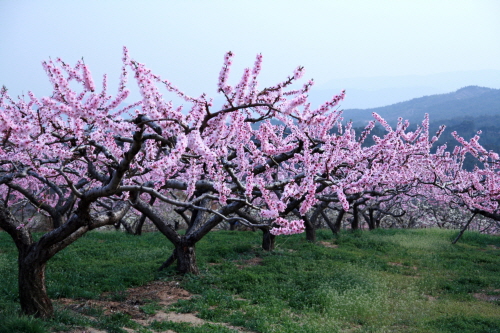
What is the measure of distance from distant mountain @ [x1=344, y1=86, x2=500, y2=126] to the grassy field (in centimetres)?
13440

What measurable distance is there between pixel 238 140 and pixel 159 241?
11.5m

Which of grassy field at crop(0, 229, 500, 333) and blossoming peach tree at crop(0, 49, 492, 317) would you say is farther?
grassy field at crop(0, 229, 500, 333)

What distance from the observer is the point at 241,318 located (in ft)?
26.2

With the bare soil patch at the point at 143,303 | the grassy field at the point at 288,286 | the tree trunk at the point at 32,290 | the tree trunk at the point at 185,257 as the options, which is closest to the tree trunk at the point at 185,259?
the tree trunk at the point at 185,257

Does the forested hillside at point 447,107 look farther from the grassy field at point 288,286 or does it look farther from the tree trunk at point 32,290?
the tree trunk at point 32,290

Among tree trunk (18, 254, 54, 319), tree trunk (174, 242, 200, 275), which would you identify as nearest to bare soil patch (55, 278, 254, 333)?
tree trunk (174, 242, 200, 275)

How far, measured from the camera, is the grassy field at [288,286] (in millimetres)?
7754

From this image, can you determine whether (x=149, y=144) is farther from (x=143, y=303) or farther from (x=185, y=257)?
(x=185, y=257)

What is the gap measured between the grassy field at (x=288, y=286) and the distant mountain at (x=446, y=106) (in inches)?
5291

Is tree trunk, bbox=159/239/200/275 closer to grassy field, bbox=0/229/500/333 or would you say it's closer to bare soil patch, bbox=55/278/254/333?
grassy field, bbox=0/229/500/333

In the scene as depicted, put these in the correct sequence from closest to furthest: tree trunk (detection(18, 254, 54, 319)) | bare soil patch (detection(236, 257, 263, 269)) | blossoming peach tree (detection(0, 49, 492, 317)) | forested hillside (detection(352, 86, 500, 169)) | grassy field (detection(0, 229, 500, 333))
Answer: blossoming peach tree (detection(0, 49, 492, 317))
tree trunk (detection(18, 254, 54, 319))
grassy field (detection(0, 229, 500, 333))
bare soil patch (detection(236, 257, 263, 269))
forested hillside (detection(352, 86, 500, 169))

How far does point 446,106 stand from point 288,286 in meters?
181

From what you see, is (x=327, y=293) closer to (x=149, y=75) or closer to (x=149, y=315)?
(x=149, y=315)

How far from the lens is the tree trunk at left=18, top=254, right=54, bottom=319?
6.89 meters
